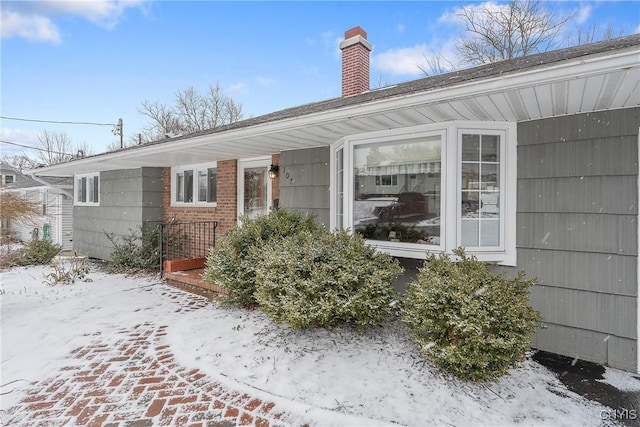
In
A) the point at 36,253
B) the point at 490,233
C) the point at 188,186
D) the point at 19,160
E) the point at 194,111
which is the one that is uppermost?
the point at 194,111

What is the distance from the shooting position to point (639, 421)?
2.46 m

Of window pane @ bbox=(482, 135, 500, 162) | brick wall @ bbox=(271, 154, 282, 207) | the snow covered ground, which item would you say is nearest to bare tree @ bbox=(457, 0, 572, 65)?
brick wall @ bbox=(271, 154, 282, 207)

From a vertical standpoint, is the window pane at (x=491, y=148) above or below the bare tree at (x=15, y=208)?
above

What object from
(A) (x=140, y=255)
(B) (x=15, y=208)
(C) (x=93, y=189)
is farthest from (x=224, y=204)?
(C) (x=93, y=189)

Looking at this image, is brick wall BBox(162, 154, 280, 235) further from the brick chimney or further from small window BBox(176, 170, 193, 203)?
the brick chimney

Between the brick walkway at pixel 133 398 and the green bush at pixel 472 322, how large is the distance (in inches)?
54.1

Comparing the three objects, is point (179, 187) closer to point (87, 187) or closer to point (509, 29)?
point (87, 187)

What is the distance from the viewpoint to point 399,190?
4.36 metres

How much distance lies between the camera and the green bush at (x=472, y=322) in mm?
2660

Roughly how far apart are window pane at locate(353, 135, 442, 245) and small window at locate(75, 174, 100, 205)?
947 cm

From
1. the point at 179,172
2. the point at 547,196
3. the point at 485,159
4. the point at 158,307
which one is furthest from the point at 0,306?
the point at 547,196

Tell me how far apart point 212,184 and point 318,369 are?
5930 millimetres

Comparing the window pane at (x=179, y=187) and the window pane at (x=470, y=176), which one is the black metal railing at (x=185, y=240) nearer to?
the window pane at (x=179, y=187)

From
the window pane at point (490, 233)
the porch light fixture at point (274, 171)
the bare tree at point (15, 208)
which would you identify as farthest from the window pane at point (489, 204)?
the bare tree at point (15, 208)
